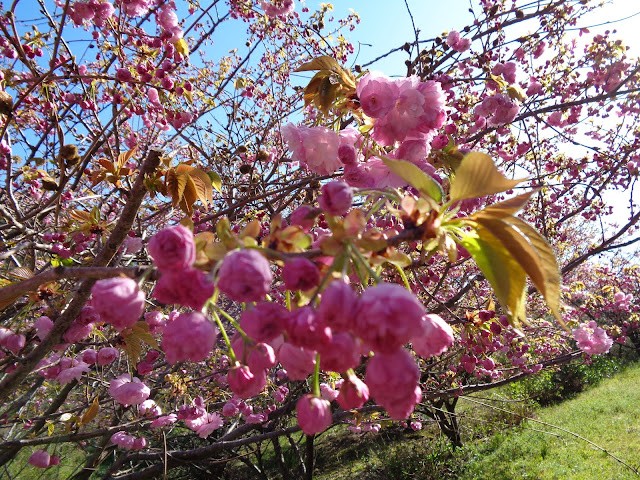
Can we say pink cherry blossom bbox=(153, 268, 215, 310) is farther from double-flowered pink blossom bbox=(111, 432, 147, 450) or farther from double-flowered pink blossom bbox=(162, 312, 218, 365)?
double-flowered pink blossom bbox=(111, 432, 147, 450)

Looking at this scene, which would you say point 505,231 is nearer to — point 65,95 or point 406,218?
point 406,218

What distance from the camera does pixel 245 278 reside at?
376mm

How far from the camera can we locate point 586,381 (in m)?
10.2

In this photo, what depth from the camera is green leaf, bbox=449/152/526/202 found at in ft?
1.50

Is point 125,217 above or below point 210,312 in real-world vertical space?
above

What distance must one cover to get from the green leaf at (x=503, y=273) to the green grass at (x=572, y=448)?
6.16 meters

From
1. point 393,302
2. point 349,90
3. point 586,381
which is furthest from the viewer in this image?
point 586,381

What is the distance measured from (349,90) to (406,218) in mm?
508

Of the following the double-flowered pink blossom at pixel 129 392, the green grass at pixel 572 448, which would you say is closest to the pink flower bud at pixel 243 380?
the double-flowered pink blossom at pixel 129 392

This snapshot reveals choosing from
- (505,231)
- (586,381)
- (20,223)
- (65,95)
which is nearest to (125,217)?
(505,231)

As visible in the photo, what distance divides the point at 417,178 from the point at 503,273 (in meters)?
0.17

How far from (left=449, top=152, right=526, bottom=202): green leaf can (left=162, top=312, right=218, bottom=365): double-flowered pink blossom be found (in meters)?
0.37

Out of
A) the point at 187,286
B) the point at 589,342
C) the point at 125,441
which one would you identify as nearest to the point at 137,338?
the point at 187,286

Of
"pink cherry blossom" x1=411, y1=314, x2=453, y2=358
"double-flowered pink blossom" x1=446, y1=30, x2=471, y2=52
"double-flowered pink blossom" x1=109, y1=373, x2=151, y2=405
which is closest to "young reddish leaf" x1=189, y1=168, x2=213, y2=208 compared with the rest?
"pink cherry blossom" x1=411, y1=314, x2=453, y2=358
